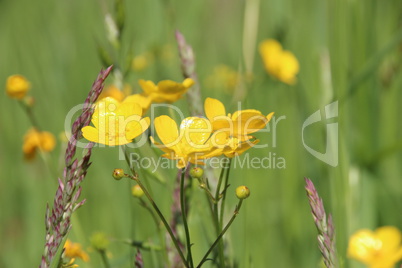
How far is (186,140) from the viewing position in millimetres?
967

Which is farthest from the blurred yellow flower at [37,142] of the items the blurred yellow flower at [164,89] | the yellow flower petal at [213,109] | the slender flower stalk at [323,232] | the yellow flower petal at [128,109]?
the slender flower stalk at [323,232]

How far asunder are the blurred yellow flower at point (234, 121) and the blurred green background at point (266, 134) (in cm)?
24

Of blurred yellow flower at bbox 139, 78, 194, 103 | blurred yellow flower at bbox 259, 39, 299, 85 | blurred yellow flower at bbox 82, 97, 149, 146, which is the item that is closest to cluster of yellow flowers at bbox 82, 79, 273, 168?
blurred yellow flower at bbox 82, 97, 149, 146

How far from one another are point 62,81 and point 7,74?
360 millimetres

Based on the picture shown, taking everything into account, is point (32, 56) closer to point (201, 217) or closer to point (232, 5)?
point (201, 217)

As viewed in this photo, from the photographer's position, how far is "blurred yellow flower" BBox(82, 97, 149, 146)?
0.99 meters

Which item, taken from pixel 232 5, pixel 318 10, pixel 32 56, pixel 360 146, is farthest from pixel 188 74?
pixel 232 5

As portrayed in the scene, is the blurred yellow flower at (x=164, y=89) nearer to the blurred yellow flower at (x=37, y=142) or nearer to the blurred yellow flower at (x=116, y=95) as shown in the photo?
the blurred yellow flower at (x=116, y=95)

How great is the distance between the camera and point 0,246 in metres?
2.15

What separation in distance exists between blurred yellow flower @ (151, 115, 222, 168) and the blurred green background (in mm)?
287

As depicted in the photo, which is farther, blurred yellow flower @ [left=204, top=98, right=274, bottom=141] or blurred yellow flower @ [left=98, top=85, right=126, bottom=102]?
blurred yellow flower @ [left=98, top=85, right=126, bottom=102]

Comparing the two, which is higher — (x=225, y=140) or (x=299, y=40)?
(x=299, y=40)

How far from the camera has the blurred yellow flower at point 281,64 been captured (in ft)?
7.94

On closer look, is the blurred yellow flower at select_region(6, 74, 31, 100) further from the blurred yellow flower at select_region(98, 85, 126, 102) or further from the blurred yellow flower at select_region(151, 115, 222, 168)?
the blurred yellow flower at select_region(151, 115, 222, 168)
